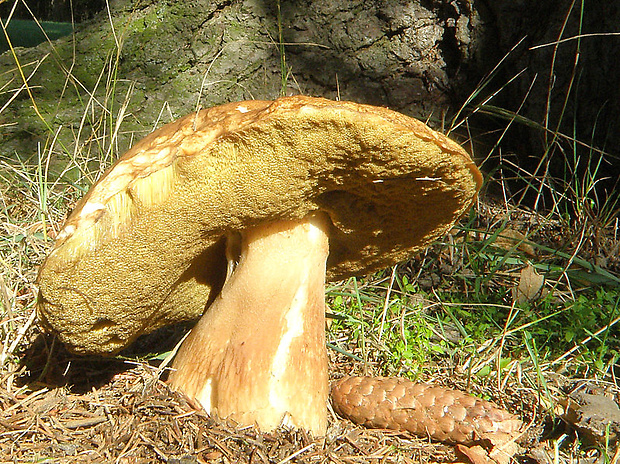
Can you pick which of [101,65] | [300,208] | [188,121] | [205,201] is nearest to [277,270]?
[300,208]

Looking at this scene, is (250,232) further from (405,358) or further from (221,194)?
(405,358)

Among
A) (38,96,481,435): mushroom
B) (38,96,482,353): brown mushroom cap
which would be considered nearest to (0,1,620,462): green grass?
(38,96,481,435): mushroom

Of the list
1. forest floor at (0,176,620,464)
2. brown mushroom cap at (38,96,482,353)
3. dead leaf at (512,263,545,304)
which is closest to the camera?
brown mushroom cap at (38,96,482,353)

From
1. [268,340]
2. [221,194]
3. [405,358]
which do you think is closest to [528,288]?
[405,358]

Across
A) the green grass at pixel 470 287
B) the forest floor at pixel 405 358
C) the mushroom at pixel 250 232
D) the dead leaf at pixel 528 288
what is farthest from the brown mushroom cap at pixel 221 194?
the dead leaf at pixel 528 288

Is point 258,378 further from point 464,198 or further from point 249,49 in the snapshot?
point 249,49

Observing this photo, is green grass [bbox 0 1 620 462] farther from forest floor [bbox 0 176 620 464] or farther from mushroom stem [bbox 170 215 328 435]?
mushroom stem [bbox 170 215 328 435]
